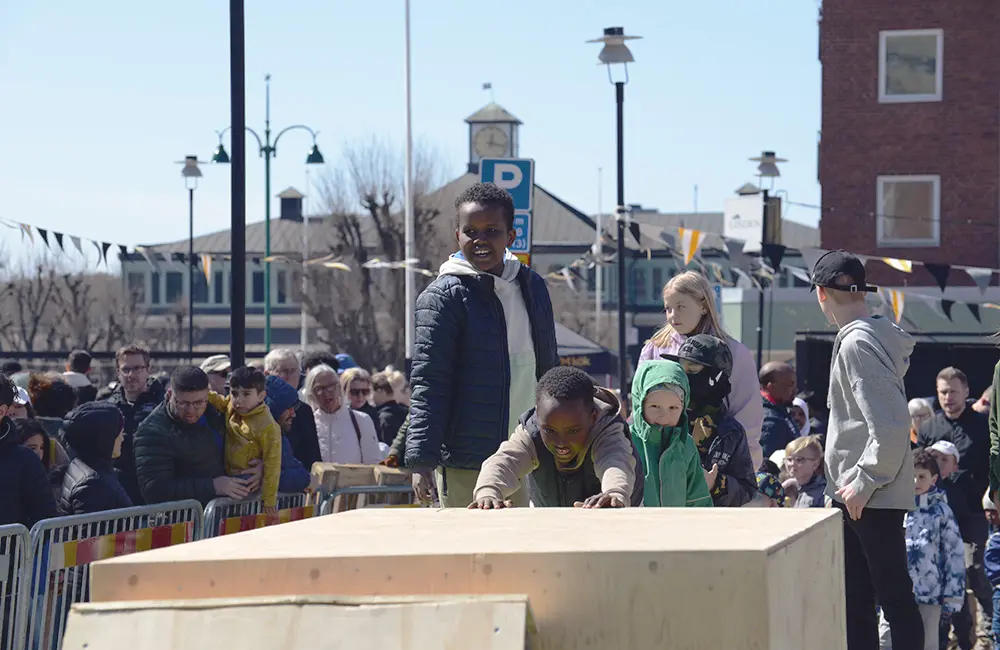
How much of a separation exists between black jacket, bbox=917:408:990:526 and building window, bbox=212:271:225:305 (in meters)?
84.2

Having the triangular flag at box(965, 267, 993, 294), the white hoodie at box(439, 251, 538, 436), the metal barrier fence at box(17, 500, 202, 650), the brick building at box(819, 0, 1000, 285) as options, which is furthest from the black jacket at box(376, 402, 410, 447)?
the brick building at box(819, 0, 1000, 285)

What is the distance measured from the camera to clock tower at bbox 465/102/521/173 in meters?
98.1

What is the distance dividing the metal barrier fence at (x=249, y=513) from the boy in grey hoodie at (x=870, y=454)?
124 inches

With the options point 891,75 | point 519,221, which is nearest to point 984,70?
point 891,75

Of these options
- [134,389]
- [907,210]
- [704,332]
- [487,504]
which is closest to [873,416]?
[704,332]

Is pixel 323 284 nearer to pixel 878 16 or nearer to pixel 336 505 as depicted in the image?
pixel 878 16

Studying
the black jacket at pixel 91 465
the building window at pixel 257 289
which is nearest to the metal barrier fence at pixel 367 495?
the black jacket at pixel 91 465

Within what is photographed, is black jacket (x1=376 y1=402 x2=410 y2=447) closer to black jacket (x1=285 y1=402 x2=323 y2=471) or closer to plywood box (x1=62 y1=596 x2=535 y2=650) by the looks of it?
black jacket (x1=285 y1=402 x2=323 y2=471)

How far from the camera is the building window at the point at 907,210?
117 feet

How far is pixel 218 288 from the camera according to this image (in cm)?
9381

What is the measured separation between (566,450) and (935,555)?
4.22 m

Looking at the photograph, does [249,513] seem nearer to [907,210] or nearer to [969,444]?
[969,444]

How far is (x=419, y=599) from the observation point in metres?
3.23

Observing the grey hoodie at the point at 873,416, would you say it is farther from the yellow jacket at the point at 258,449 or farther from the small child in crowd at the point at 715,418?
the yellow jacket at the point at 258,449
